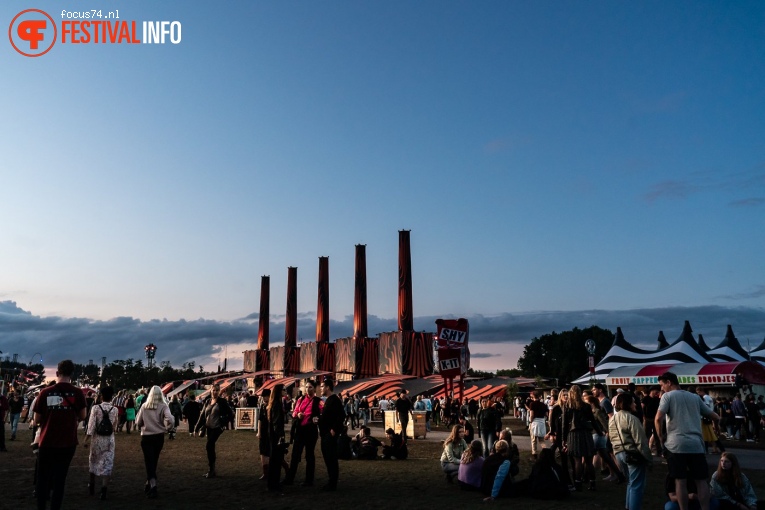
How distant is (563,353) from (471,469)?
97.3 metres

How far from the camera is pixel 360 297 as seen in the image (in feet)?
203

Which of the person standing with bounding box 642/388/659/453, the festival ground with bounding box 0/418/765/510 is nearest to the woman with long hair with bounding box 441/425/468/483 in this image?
the festival ground with bounding box 0/418/765/510

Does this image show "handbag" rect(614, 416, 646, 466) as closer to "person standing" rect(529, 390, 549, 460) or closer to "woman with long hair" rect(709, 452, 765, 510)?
"woman with long hair" rect(709, 452, 765, 510)

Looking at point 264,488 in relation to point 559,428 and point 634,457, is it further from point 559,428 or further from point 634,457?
point 634,457

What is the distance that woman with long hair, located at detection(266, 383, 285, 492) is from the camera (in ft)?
32.1

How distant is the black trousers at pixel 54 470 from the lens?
6773 mm

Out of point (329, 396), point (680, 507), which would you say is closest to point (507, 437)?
point (329, 396)

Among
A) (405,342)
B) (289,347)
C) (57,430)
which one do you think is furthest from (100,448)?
(289,347)

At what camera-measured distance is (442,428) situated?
28.2 m

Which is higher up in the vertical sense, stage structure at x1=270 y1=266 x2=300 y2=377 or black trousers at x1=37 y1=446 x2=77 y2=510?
stage structure at x1=270 y1=266 x2=300 y2=377

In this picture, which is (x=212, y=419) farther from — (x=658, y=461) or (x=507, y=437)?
(x=658, y=461)

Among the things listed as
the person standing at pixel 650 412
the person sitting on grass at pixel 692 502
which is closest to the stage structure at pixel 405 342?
the person standing at pixel 650 412

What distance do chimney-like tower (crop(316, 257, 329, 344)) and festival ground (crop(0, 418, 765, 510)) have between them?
175 feet

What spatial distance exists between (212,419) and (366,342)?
47.8m
